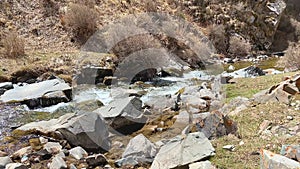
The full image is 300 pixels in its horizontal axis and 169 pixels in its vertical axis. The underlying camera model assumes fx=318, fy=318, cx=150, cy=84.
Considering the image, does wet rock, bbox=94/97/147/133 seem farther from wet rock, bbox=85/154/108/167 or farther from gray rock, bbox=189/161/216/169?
gray rock, bbox=189/161/216/169

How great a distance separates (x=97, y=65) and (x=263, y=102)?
28.0ft

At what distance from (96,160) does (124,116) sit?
1.98 meters

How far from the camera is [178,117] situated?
809 centimetres

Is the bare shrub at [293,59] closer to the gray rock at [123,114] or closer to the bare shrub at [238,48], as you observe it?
the bare shrub at [238,48]

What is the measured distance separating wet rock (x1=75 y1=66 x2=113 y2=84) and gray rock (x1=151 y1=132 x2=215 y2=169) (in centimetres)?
858

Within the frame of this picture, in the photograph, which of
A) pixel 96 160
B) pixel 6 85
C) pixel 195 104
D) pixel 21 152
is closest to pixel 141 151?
pixel 96 160

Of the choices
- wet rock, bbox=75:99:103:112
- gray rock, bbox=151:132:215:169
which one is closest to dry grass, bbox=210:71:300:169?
gray rock, bbox=151:132:215:169

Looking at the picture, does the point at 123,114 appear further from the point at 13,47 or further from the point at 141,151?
the point at 13,47

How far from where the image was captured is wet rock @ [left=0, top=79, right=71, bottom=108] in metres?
9.99

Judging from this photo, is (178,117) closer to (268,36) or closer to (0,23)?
(0,23)

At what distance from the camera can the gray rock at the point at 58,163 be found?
5466mm

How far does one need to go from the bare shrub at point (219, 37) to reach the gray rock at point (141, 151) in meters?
19.4

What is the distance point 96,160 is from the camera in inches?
224

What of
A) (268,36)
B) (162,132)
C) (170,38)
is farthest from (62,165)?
(268,36)
